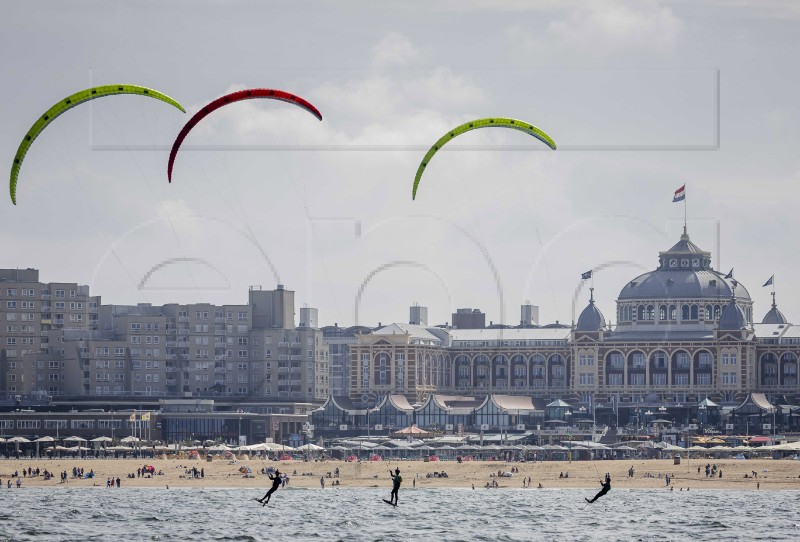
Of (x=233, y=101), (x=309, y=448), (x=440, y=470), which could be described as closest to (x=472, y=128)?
(x=233, y=101)

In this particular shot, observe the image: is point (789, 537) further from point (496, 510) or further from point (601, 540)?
point (496, 510)

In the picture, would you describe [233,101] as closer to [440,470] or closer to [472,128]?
[472,128]

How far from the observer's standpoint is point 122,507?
132500 mm

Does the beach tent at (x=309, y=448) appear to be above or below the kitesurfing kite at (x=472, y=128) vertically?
below

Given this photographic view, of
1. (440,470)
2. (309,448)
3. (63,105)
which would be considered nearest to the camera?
(63,105)

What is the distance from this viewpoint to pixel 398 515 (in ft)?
Answer: 409

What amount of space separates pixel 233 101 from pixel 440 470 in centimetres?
8700

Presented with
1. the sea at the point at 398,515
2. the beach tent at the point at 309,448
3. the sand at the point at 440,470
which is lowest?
the sea at the point at 398,515

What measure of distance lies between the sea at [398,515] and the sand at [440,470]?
538 cm

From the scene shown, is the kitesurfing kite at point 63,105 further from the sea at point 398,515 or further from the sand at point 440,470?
the sand at point 440,470

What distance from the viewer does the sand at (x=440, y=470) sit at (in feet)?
536

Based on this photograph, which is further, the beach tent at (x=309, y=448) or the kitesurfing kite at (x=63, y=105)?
the beach tent at (x=309, y=448)

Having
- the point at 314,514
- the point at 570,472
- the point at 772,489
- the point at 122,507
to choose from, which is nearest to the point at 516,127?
the point at 314,514

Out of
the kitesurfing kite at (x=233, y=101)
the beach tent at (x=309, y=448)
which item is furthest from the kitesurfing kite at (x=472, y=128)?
the beach tent at (x=309, y=448)
